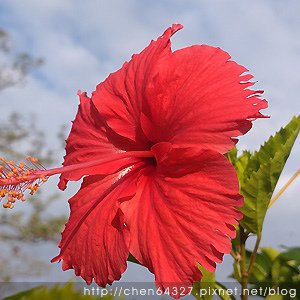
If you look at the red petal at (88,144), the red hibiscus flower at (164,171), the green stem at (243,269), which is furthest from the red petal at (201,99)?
the green stem at (243,269)

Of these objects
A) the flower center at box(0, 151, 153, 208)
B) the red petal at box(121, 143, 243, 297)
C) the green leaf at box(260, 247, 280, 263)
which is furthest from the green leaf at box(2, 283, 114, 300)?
the green leaf at box(260, 247, 280, 263)

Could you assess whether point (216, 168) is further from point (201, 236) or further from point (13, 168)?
point (13, 168)

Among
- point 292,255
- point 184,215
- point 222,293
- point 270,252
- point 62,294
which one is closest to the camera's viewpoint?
point 62,294

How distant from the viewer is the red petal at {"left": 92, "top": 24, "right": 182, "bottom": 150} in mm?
889

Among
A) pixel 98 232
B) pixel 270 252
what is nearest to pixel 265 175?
pixel 98 232

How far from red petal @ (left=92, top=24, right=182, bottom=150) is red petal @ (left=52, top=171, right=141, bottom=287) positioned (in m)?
0.07

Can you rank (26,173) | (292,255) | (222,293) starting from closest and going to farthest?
(26,173) < (222,293) < (292,255)

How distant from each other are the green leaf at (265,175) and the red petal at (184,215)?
0.19 meters

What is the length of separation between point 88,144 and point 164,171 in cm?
23

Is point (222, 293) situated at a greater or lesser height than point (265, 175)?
lesser

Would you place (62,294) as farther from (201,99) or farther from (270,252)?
(270,252)

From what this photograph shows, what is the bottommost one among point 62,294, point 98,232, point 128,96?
point 62,294

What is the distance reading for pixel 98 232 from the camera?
864 mm

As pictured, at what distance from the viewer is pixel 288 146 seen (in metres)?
0.94
